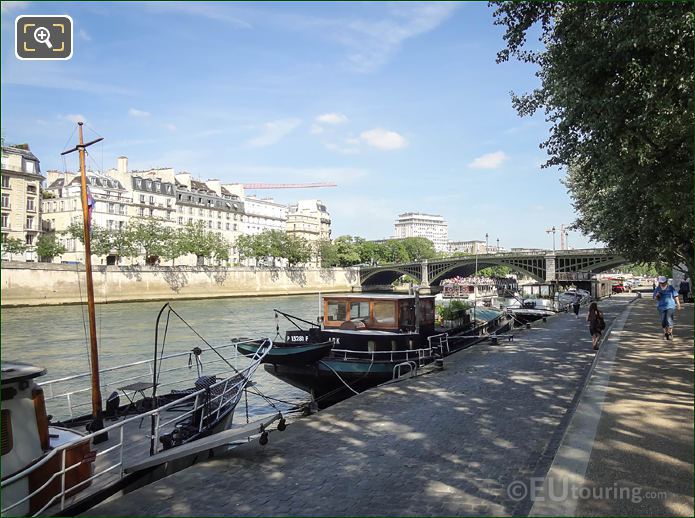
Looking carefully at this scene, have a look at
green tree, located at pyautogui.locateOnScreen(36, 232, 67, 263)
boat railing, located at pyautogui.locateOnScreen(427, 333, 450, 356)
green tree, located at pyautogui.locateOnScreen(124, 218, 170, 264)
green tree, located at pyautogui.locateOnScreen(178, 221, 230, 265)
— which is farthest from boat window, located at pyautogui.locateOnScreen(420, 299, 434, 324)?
green tree, located at pyautogui.locateOnScreen(178, 221, 230, 265)

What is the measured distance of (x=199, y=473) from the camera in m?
7.97

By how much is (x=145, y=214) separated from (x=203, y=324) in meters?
59.4

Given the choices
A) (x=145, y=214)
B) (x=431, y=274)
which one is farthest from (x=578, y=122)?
(x=145, y=214)

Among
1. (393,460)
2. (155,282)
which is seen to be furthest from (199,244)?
(393,460)

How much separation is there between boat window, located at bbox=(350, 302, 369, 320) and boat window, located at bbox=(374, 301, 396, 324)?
1.16 ft

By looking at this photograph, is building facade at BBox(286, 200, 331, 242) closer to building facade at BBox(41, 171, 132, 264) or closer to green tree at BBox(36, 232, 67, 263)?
building facade at BBox(41, 171, 132, 264)

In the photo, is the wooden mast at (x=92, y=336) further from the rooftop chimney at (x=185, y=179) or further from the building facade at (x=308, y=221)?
the building facade at (x=308, y=221)

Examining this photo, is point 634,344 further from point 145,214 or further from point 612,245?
point 145,214

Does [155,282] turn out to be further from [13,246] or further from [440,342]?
[440,342]

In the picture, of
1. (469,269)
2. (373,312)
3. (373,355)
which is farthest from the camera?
(469,269)

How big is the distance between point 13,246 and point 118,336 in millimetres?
36517

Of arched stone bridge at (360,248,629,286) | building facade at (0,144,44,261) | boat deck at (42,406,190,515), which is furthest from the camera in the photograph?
building facade at (0,144,44,261)

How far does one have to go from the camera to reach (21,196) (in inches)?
2689

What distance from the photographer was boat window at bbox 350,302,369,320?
18.2m
